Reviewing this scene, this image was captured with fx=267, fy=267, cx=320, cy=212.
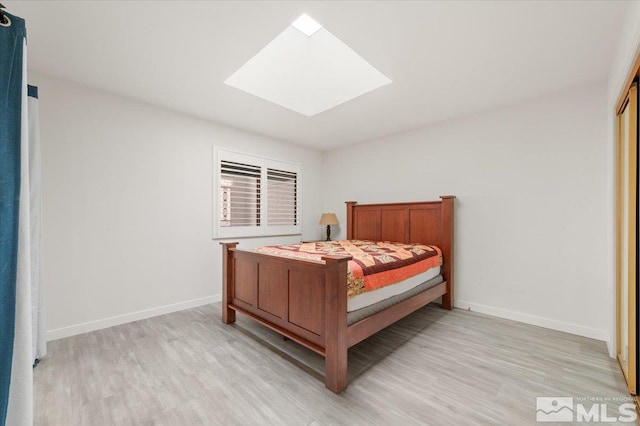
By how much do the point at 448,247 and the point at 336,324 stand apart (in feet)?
7.15

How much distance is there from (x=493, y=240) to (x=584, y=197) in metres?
0.91

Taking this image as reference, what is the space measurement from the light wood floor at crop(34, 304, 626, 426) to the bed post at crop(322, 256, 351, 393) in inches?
4.1

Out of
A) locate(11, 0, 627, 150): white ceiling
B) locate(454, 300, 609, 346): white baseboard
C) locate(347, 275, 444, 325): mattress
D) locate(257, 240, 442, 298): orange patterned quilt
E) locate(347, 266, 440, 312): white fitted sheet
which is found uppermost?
locate(11, 0, 627, 150): white ceiling

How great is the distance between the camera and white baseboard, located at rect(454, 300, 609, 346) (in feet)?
8.29

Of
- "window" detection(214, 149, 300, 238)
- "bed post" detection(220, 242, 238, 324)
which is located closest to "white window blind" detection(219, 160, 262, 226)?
"window" detection(214, 149, 300, 238)

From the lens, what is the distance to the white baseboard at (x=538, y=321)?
253cm

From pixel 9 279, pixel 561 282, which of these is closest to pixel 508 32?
pixel 561 282

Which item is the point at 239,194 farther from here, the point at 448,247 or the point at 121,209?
the point at 448,247

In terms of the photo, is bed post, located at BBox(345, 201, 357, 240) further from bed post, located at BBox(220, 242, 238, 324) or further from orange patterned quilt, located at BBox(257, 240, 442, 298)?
bed post, located at BBox(220, 242, 238, 324)

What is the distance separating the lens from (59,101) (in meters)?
2.55

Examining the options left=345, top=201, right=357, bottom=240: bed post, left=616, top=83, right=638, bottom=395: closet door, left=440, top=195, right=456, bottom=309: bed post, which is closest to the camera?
left=616, top=83, right=638, bottom=395: closet door

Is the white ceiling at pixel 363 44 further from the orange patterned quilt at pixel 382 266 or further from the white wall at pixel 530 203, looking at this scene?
the orange patterned quilt at pixel 382 266

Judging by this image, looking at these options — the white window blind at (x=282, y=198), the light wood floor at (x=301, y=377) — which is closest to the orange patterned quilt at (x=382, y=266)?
the light wood floor at (x=301, y=377)

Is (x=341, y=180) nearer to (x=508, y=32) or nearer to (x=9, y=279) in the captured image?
(x=508, y=32)
